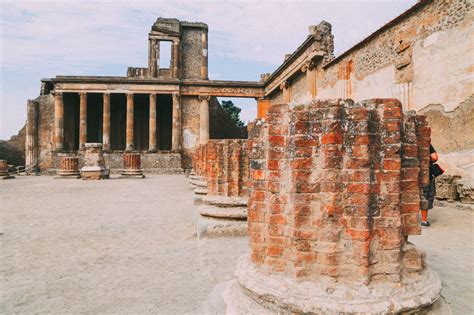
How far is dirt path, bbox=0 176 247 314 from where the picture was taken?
239 centimetres

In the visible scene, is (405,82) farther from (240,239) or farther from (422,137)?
(422,137)

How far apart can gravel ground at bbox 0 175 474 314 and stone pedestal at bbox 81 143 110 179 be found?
932 centimetres

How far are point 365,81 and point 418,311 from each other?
35.1 feet

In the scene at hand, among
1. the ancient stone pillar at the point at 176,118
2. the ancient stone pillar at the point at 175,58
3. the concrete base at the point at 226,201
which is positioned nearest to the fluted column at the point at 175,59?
the ancient stone pillar at the point at 175,58

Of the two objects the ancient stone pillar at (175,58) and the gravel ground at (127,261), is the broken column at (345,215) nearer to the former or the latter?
the gravel ground at (127,261)

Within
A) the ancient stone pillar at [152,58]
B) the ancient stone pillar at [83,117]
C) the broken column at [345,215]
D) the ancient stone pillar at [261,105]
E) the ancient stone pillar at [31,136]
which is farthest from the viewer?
the ancient stone pillar at [152,58]

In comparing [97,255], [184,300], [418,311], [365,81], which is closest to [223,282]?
[184,300]

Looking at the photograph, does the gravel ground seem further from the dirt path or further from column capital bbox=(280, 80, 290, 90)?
column capital bbox=(280, 80, 290, 90)

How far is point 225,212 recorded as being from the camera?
14.5ft

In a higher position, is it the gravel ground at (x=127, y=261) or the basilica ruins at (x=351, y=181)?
the basilica ruins at (x=351, y=181)

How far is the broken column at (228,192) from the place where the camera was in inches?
168

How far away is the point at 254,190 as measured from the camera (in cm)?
224

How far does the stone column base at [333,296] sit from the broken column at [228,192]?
2.20 meters

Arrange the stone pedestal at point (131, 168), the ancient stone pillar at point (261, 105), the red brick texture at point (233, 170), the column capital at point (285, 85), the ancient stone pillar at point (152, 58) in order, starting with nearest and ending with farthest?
the red brick texture at point (233, 170)
the stone pedestal at point (131, 168)
the column capital at point (285, 85)
the ancient stone pillar at point (261, 105)
the ancient stone pillar at point (152, 58)
